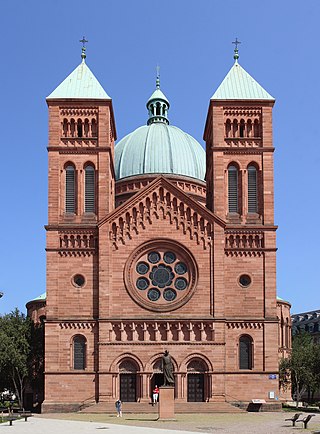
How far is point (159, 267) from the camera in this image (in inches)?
2403

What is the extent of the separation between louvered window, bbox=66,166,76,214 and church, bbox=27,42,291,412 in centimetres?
8

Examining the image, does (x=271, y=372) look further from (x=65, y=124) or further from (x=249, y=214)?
(x=65, y=124)

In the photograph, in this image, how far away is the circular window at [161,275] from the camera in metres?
60.0

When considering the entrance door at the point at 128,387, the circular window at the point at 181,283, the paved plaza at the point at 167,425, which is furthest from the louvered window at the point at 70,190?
the paved plaza at the point at 167,425

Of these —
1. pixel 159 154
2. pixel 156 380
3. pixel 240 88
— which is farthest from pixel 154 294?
pixel 159 154

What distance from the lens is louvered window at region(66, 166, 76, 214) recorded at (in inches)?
2453

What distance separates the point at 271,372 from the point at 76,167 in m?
22.1

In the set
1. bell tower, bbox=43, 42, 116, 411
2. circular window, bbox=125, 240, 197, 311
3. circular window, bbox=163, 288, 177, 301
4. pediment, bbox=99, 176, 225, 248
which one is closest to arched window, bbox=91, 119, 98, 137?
bell tower, bbox=43, 42, 116, 411

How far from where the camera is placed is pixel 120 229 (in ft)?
200

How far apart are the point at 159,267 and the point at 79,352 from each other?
8.95 metres

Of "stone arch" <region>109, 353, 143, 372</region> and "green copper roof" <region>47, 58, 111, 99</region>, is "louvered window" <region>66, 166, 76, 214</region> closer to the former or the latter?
"green copper roof" <region>47, 58, 111, 99</region>

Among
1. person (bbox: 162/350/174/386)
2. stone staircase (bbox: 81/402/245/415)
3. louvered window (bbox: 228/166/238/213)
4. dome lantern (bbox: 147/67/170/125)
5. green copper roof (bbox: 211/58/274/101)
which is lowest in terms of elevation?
stone staircase (bbox: 81/402/245/415)

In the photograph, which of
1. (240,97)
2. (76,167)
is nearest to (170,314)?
(76,167)

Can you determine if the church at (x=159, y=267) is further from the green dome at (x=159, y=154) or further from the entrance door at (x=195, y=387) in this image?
the green dome at (x=159, y=154)
